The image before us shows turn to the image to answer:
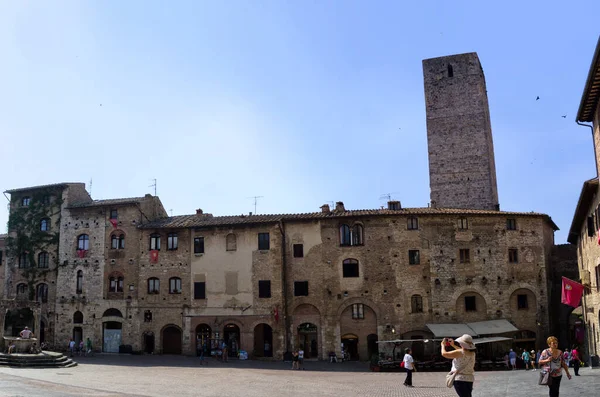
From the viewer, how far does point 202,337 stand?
4184cm

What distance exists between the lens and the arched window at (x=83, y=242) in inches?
1766

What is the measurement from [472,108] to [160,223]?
92.7 ft

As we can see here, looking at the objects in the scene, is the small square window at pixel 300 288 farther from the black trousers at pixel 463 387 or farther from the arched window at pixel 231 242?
the black trousers at pixel 463 387

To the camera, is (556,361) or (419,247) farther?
(419,247)

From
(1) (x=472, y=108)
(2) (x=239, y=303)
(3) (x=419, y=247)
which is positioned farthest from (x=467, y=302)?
(1) (x=472, y=108)

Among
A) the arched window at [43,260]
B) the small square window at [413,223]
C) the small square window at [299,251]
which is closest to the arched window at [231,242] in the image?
the small square window at [299,251]

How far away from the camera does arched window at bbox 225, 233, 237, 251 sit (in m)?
42.0

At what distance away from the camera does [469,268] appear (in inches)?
1548

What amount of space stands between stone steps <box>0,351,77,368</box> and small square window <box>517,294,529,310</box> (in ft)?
92.0

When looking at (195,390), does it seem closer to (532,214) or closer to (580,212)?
(580,212)

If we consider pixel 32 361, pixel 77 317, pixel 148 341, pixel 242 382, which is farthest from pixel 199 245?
pixel 242 382

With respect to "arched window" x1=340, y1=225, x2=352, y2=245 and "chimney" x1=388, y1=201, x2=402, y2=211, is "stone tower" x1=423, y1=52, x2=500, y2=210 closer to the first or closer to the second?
"chimney" x1=388, y1=201, x2=402, y2=211

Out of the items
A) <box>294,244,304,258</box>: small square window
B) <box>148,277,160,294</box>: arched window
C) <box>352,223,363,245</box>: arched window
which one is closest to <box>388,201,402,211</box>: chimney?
<box>352,223,363,245</box>: arched window

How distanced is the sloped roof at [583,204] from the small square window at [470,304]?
742 cm
